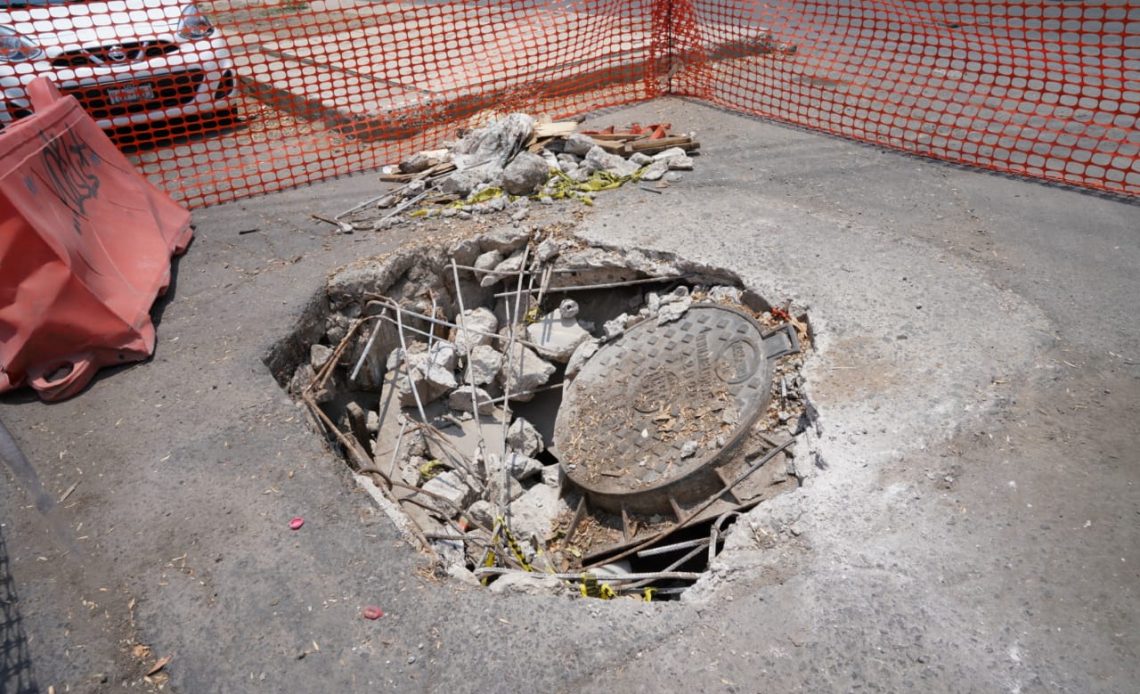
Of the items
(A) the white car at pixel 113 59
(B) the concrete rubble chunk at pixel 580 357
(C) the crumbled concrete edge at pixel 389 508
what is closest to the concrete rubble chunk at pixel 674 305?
(B) the concrete rubble chunk at pixel 580 357

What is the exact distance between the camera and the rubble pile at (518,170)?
5.12m

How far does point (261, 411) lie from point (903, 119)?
559 cm

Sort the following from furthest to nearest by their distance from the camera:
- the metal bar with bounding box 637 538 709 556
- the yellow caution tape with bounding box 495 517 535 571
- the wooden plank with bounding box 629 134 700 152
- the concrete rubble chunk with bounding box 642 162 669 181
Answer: the wooden plank with bounding box 629 134 700 152 → the concrete rubble chunk with bounding box 642 162 669 181 → the yellow caution tape with bounding box 495 517 535 571 → the metal bar with bounding box 637 538 709 556

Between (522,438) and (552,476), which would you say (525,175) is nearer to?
(522,438)

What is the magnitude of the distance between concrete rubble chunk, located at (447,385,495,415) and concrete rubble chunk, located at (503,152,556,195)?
157 centimetres

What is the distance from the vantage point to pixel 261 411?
3408mm

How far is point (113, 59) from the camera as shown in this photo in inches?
245

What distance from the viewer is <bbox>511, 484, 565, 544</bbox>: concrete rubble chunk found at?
143 inches

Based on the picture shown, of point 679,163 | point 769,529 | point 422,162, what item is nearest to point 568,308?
point 679,163

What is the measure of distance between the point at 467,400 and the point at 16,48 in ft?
16.8

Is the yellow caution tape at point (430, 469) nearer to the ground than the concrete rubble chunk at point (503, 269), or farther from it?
nearer to the ground

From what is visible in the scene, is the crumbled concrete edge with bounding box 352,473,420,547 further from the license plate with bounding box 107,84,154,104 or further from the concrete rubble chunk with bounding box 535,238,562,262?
the license plate with bounding box 107,84,154,104

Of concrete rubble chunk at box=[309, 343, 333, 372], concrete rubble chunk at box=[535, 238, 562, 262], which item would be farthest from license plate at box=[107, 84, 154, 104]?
concrete rubble chunk at box=[535, 238, 562, 262]

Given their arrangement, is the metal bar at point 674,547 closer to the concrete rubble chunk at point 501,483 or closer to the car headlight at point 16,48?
the concrete rubble chunk at point 501,483
